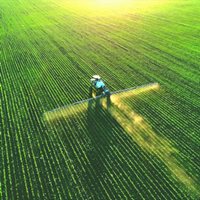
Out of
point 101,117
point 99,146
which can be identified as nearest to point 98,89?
point 101,117

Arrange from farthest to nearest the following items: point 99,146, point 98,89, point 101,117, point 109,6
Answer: point 109,6, point 98,89, point 101,117, point 99,146

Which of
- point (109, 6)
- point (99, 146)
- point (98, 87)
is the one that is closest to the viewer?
point (99, 146)

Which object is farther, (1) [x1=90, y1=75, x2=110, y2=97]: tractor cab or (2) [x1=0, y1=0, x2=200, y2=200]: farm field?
(1) [x1=90, y1=75, x2=110, y2=97]: tractor cab

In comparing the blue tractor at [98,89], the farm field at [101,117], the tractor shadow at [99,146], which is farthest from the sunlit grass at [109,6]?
the tractor shadow at [99,146]

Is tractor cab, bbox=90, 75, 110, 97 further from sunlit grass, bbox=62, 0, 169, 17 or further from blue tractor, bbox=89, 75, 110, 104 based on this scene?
sunlit grass, bbox=62, 0, 169, 17

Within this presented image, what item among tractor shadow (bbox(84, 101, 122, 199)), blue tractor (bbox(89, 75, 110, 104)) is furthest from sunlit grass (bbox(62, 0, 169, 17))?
tractor shadow (bbox(84, 101, 122, 199))

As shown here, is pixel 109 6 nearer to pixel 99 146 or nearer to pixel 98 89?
pixel 98 89

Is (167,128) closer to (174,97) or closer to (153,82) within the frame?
(174,97)

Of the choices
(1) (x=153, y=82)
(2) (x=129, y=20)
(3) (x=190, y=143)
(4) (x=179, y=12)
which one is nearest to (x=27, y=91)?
(1) (x=153, y=82)
